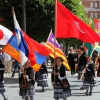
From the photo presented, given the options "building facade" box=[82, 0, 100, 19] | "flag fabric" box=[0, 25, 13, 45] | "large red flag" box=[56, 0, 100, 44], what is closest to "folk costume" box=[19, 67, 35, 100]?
"large red flag" box=[56, 0, 100, 44]

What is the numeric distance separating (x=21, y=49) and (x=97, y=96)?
449 cm

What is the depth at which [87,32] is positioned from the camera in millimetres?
11281

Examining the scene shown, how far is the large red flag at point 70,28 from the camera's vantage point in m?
11.0

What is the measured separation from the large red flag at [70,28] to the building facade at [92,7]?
335ft

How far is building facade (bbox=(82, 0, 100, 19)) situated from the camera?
11254 centimetres

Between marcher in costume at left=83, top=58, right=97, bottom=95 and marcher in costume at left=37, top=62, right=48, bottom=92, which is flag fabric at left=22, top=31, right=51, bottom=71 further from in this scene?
marcher in costume at left=37, top=62, right=48, bottom=92

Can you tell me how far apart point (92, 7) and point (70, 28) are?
4074 inches

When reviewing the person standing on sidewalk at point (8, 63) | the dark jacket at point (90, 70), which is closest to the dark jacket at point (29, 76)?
the dark jacket at point (90, 70)

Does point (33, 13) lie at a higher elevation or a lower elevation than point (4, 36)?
higher

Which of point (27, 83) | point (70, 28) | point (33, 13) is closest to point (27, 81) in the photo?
point (27, 83)

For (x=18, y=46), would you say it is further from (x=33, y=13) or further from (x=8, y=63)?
(x=8, y=63)

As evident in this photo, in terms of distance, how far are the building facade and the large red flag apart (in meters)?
102

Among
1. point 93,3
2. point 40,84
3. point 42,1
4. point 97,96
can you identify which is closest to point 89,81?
point 97,96

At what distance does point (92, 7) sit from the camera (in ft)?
372
